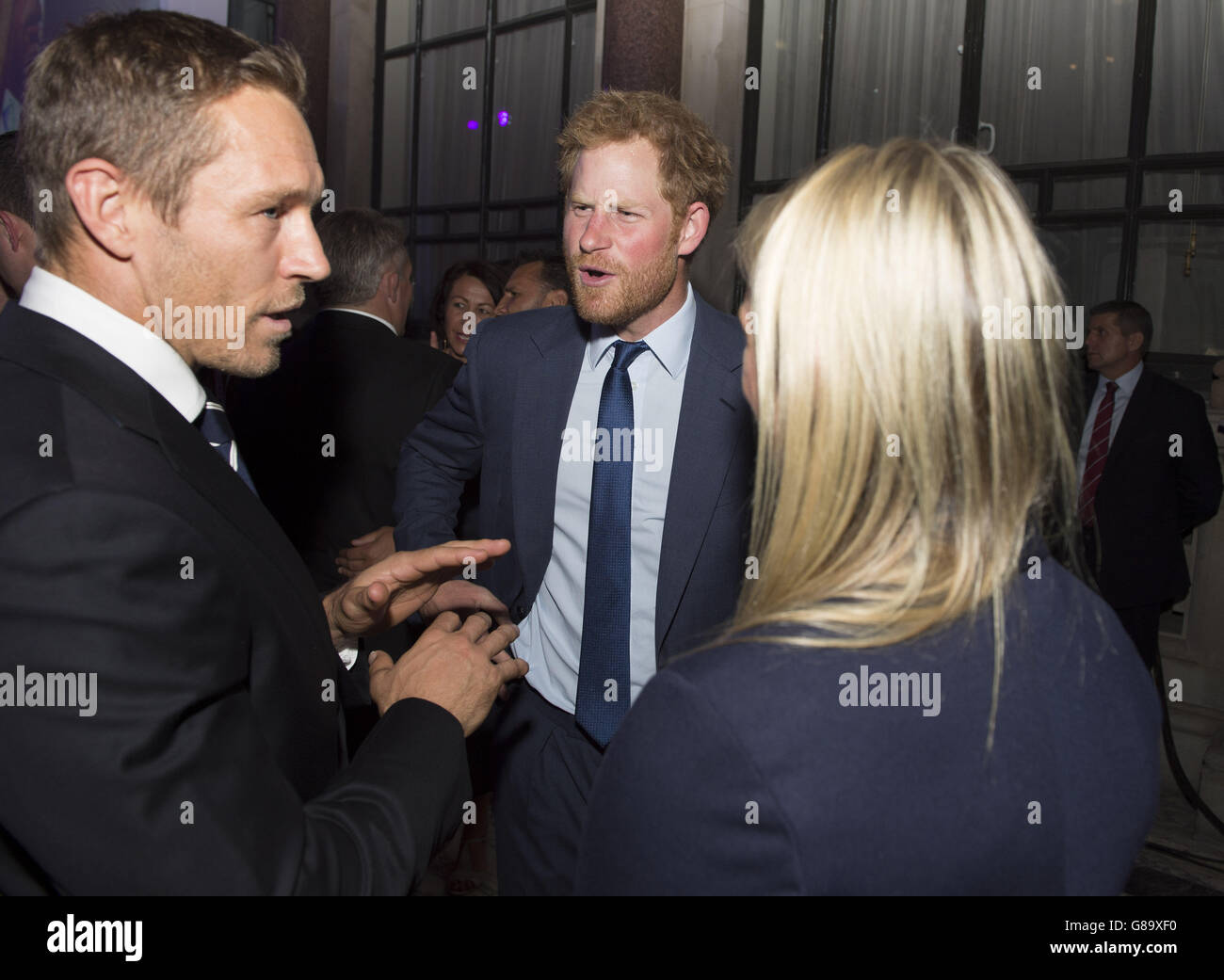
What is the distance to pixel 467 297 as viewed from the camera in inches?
196

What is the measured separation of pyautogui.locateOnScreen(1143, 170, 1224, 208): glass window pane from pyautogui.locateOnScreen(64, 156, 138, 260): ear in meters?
5.66

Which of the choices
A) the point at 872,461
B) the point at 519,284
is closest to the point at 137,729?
the point at 872,461

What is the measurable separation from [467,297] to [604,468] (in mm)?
2972

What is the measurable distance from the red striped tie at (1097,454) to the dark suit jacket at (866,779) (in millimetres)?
4575

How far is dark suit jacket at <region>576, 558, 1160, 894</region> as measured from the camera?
86 centimetres

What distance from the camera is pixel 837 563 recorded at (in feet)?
3.30

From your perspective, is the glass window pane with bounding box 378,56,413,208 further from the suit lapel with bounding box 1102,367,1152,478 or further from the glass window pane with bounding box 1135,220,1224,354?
the suit lapel with bounding box 1102,367,1152,478

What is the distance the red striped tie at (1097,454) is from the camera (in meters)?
5.14

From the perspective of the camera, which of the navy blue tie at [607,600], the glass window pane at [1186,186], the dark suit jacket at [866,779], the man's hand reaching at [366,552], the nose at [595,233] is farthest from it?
the glass window pane at [1186,186]

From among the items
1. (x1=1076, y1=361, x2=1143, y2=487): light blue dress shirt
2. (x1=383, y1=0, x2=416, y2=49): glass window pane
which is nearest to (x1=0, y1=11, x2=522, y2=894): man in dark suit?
(x1=1076, y1=361, x2=1143, y2=487): light blue dress shirt

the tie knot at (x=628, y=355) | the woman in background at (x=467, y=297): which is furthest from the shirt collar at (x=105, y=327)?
the woman in background at (x=467, y=297)

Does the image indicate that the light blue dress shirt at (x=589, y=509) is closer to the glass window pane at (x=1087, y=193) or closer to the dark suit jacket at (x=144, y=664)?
the dark suit jacket at (x=144, y=664)

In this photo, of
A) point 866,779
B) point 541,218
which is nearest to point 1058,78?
point 541,218

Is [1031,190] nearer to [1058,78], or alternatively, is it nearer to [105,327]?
[1058,78]
